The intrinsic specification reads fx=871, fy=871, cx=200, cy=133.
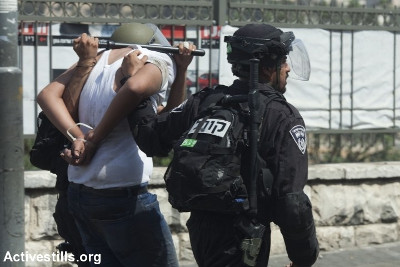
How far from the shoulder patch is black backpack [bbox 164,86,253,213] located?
185 mm

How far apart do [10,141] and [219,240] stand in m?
1.25

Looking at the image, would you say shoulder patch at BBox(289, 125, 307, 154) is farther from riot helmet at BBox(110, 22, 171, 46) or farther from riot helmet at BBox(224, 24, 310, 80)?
riot helmet at BBox(110, 22, 171, 46)

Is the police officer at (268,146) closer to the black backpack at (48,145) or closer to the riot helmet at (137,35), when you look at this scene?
the riot helmet at (137,35)

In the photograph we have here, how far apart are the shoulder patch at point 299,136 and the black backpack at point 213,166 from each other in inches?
7.3

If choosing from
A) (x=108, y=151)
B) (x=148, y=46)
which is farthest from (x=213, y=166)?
(x=148, y=46)

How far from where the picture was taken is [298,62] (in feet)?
11.8

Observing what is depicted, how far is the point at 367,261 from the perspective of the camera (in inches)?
256

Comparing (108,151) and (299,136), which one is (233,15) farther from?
(299,136)

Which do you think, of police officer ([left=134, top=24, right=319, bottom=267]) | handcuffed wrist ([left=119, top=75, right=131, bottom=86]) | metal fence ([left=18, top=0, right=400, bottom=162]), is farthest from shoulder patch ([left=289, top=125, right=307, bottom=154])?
metal fence ([left=18, top=0, right=400, bottom=162])

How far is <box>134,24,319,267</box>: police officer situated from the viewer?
325cm

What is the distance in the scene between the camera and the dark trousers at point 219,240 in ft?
11.0

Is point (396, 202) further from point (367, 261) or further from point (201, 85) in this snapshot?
point (201, 85)

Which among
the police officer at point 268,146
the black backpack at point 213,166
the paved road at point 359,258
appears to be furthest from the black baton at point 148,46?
the paved road at point 359,258

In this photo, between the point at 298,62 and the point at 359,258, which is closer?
the point at 298,62
